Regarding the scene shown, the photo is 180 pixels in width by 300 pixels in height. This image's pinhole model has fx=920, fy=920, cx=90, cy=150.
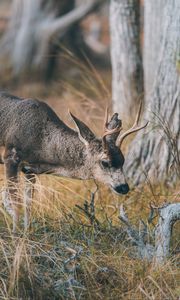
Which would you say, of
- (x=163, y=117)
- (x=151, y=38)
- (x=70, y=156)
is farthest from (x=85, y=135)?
(x=151, y=38)

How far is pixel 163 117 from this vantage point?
29.3 feet

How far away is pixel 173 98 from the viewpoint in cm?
923

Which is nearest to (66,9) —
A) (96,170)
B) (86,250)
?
(96,170)

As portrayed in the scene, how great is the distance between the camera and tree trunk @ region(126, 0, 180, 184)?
9.09m

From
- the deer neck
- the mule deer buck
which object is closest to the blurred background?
the mule deer buck

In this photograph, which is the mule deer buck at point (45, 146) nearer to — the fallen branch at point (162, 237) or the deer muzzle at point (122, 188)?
the deer muzzle at point (122, 188)

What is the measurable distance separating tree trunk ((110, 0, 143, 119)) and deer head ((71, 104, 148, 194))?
2.92 m

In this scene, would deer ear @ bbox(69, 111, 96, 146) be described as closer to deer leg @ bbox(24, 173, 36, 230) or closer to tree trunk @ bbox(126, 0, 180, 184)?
deer leg @ bbox(24, 173, 36, 230)

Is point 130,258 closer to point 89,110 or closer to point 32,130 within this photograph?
point 32,130

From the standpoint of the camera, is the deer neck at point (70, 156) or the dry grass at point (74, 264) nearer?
the dry grass at point (74, 264)

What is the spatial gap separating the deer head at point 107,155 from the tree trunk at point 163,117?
2.64ft

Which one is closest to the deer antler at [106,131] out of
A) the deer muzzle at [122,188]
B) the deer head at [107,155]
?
the deer head at [107,155]

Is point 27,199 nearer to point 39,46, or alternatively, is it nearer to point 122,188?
point 122,188

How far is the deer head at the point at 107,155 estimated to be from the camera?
8.05 meters
